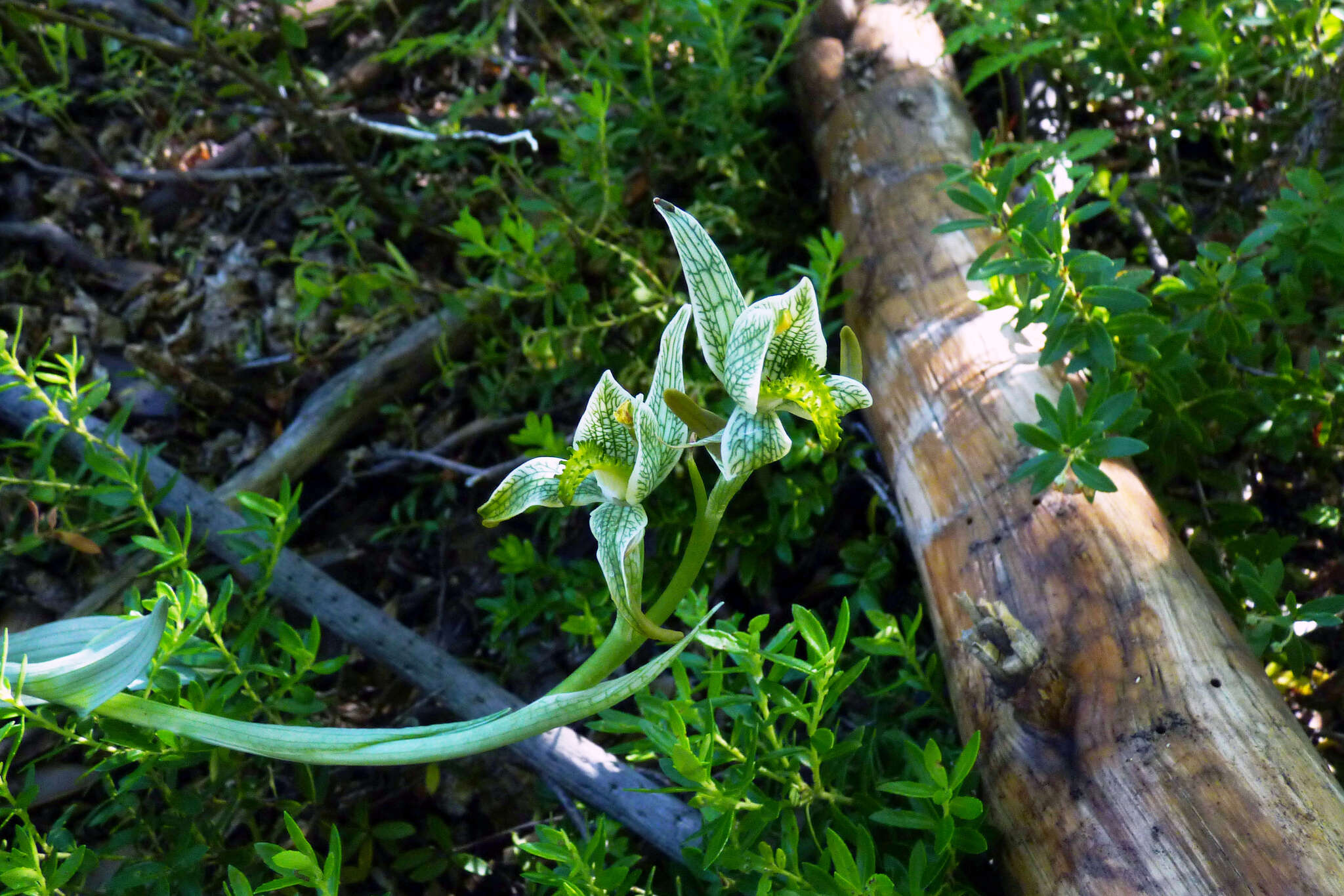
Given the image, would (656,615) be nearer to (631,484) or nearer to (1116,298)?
(631,484)

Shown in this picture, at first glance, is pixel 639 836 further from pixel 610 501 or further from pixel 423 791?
pixel 610 501

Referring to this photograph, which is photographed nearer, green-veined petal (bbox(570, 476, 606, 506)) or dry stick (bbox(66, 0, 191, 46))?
green-veined petal (bbox(570, 476, 606, 506))

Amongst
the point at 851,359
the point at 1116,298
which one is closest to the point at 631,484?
the point at 851,359

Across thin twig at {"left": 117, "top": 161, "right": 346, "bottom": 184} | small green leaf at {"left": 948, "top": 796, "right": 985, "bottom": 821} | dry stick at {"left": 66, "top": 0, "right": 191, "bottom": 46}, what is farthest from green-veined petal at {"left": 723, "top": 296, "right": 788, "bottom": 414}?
dry stick at {"left": 66, "top": 0, "right": 191, "bottom": 46}

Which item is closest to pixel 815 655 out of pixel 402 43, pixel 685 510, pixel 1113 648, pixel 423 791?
A: pixel 1113 648

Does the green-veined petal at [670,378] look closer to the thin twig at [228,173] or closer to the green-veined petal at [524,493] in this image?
the green-veined petal at [524,493]

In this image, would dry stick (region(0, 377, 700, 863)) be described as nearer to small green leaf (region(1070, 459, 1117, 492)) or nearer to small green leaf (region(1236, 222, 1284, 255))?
small green leaf (region(1070, 459, 1117, 492))
